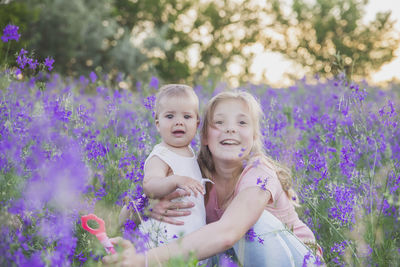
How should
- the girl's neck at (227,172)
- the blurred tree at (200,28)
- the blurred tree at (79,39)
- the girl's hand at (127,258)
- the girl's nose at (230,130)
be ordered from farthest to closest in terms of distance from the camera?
1. the blurred tree at (200,28)
2. the blurred tree at (79,39)
3. the girl's neck at (227,172)
4. the girl's nose at (230,130)
5. the girl's hand at (127,258)

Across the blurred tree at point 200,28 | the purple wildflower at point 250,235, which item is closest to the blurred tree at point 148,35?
the blurred tree at point 200,28

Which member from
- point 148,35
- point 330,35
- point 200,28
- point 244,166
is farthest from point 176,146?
point 330,35

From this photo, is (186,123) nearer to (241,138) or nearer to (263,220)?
(241,138)

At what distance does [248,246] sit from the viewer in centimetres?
238

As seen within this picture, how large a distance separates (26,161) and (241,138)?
1.32m

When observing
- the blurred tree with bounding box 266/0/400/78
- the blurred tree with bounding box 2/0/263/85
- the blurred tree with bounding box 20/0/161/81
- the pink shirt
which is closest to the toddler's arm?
the pink shirt

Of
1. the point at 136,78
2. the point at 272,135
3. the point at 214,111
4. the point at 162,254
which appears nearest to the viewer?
the point at 162,254

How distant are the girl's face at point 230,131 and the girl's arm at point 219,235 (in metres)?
0.36

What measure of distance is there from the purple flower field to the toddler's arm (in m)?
0.08

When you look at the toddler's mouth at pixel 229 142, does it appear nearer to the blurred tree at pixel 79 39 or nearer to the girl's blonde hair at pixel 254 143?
the girl's blonde hair at pixel 254 143

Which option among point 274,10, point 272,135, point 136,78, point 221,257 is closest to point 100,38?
point 136,78

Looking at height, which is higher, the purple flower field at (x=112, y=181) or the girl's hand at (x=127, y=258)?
the purple flower field at (x=112, y=181)

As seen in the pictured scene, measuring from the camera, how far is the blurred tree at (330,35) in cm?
3244

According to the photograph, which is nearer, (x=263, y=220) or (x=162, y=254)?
(x=162, y=254)
